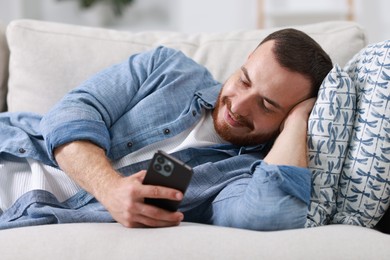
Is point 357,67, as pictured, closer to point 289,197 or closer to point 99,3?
point 289,197

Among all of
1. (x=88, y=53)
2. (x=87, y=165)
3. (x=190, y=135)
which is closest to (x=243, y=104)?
(x=190, y=135)

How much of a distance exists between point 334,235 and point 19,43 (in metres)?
1.15

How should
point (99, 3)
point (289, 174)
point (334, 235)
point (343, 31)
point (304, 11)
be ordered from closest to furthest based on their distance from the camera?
point (334, 235) < point (289, 174) < point (343, 31) < point (304, 11) < point (99, 3)

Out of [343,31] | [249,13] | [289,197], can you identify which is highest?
[343,31]

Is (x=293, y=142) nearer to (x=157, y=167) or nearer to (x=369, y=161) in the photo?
(x=369, y=161)

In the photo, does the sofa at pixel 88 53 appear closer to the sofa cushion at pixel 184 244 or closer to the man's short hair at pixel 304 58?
the sofa cushion at pixel 184 244

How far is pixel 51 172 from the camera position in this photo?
1313 mm

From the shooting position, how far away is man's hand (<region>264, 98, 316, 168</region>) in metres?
1.11

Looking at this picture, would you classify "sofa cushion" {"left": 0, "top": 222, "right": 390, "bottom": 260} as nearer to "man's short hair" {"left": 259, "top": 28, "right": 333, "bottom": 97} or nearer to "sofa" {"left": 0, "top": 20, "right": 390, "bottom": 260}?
"sofa" {"left": 0, "top": 20, "right": 390, "bottom": 260}

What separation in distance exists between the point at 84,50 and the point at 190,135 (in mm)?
529

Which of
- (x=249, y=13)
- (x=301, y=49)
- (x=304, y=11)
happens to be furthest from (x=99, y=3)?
(x=301, y=49)

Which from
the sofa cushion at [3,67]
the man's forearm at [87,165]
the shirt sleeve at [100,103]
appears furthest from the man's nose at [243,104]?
the sofa cushion at [3,67]

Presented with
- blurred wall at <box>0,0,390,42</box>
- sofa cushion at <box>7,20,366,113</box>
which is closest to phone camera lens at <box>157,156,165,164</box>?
sofa cushion at <box>7,20,366,113</box>

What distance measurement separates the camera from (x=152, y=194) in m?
0.94
